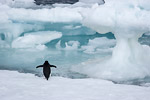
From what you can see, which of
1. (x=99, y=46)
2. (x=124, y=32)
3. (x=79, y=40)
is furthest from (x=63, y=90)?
(x=79, y=40)

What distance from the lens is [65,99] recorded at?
5.82 m

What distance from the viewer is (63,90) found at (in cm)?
662

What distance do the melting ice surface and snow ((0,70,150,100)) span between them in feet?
6.20

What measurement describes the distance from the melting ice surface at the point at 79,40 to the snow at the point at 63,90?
1890 mm

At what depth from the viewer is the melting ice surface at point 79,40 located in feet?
34.7

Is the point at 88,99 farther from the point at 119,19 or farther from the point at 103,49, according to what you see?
the point at 103,49

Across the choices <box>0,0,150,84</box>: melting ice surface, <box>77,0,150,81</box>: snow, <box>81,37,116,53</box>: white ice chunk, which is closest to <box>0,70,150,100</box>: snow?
<box>0,0,150,84</box>: melting ice surface

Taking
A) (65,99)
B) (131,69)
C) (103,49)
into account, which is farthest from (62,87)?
(103,49)

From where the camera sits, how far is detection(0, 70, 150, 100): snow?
238 inches

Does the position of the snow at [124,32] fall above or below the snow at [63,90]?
above

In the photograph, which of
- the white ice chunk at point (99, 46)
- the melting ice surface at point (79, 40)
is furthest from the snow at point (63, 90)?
the white ice chunk at point (99, 46)

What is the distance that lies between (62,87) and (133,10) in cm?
556

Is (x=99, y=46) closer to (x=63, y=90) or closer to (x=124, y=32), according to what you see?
(x=124, y=32)

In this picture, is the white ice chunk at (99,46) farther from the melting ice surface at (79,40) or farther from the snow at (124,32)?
the snow at (124,32)
